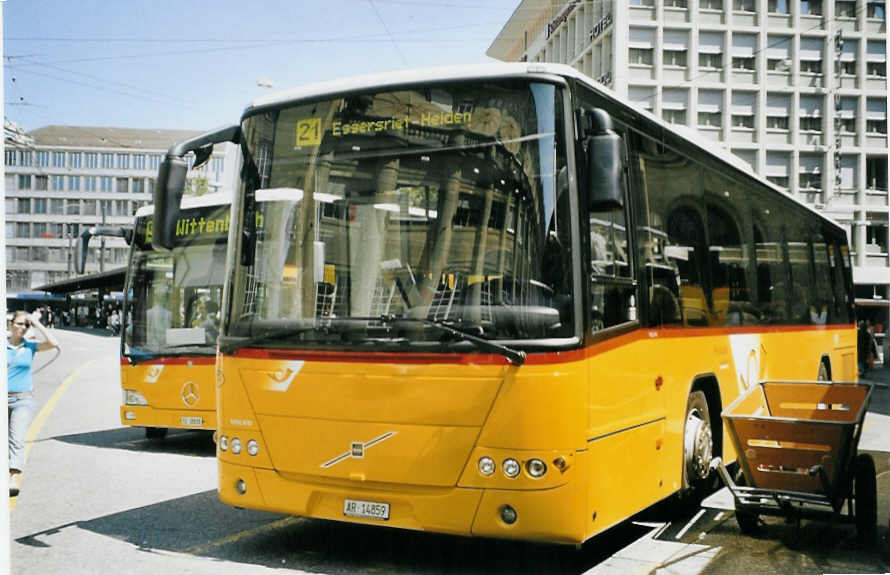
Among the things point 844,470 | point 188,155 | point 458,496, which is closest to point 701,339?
point 844,470

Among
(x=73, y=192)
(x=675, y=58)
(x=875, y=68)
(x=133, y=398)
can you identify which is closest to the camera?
(x=133, y=398)

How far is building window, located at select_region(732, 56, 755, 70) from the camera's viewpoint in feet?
185

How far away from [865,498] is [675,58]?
5168 centimetres

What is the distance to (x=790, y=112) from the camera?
5631 cm

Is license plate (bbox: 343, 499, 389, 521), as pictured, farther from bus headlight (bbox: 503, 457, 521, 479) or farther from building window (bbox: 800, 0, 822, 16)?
building window (bbox: 800, 0, 822, 16)

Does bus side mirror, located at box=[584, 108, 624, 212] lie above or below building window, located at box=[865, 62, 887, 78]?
below

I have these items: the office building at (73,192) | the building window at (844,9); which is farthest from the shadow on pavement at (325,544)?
the office building at (73,192)

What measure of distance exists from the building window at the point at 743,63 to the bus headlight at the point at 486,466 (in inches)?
2141

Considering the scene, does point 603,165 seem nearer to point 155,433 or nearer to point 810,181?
point 155,433

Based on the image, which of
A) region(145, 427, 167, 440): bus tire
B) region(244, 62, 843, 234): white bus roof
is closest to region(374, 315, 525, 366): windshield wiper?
region(244, 62, 843, 234): white bus roof

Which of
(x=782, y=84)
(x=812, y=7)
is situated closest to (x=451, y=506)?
(x=782, y=84)

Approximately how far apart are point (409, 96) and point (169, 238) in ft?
6.36

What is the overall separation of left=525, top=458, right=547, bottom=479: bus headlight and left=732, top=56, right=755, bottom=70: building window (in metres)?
54.4

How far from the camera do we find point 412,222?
6.44 m
